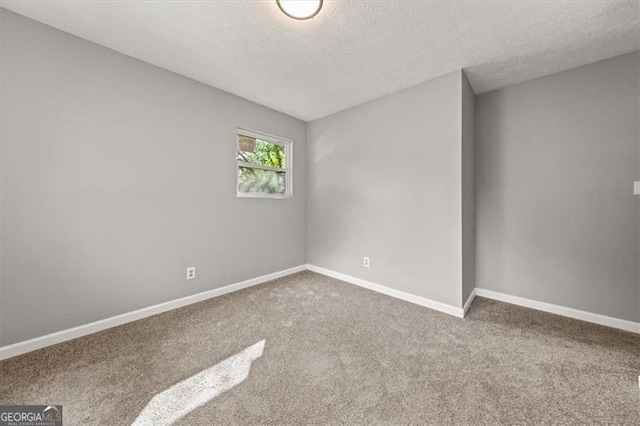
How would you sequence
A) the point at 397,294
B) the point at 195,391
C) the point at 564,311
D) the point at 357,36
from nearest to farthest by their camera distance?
the point at 195,391, the point at 357,36, the point at 564,311, the point at 397,294

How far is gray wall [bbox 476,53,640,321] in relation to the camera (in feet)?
6.75

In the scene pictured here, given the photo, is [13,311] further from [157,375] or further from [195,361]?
[195,361]

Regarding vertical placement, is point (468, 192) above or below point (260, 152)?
below

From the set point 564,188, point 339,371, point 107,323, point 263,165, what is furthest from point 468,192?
point 107,323

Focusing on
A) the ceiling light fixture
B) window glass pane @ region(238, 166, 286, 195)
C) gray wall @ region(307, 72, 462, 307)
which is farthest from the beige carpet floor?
the ceiling light fixture

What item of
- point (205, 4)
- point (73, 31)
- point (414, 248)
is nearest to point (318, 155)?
point (414, 248)

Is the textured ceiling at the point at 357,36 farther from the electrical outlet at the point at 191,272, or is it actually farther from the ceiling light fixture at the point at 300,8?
the electrical outlet at the point at 191,272

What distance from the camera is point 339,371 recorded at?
1.53m

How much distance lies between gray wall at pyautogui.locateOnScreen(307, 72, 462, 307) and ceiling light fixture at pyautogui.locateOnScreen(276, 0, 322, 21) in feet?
4.99

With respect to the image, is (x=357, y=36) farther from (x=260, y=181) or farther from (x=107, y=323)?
(x=107, y=323)

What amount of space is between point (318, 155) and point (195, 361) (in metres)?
2.96

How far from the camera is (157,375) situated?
1484mm

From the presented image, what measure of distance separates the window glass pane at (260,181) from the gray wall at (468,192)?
7.93ft

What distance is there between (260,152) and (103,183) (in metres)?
1.75
